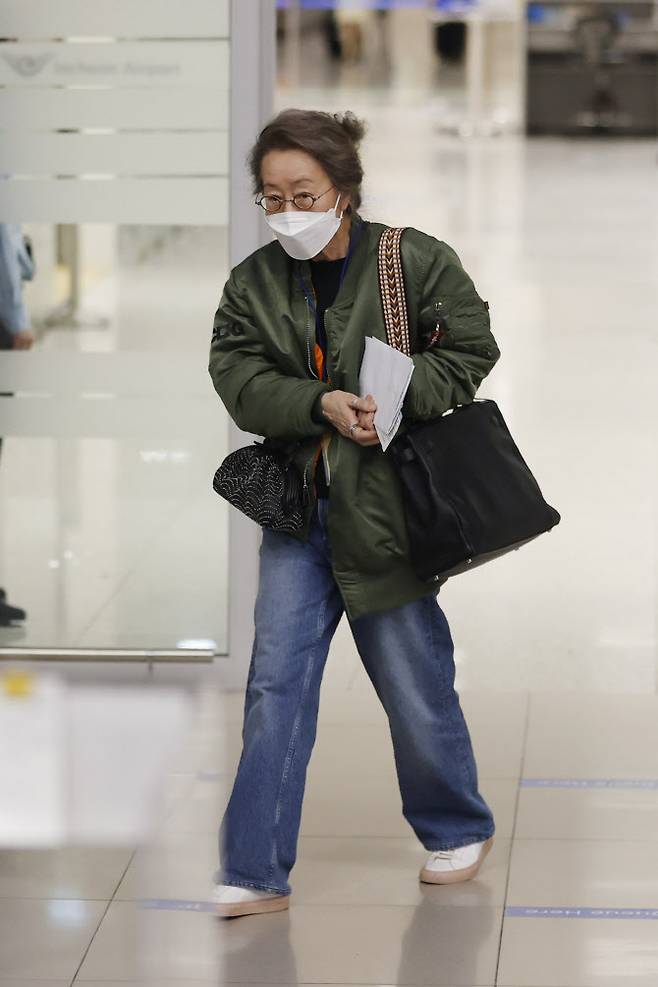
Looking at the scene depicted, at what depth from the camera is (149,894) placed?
3795mm

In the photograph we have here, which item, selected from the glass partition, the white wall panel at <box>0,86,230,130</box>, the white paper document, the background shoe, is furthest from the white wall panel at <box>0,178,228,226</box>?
the white paper document

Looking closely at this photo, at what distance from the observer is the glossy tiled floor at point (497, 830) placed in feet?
11.4

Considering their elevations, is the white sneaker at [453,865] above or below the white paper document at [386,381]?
below

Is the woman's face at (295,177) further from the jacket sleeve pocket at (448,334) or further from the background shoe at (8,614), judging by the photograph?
the background shoe at (8,614)

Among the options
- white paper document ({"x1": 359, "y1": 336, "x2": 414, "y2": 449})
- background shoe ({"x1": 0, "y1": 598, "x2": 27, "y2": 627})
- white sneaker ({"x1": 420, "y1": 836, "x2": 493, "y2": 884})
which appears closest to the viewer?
white paper document ({"x1": 359, "y1": 336, "x2": 414, "y2": 449})

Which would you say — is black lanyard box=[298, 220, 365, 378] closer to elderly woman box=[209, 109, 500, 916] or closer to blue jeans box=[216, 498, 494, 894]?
elderly woman box=[209, 109, 500, 916]

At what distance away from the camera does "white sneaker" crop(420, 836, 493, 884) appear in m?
3.81

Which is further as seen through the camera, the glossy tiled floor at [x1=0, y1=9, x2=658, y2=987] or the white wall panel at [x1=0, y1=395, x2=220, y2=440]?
the white wall panel at [x1=0, y1=395, x2=220, y2=440]

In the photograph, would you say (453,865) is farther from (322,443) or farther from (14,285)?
(14,285)

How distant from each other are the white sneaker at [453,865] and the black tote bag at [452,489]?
680mm

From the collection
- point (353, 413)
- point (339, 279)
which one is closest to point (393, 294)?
point (339, 279)

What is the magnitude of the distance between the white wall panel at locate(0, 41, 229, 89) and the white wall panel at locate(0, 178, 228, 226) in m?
0.27

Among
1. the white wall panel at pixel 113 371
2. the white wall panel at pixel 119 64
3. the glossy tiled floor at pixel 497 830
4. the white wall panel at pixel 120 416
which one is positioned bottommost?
the glossy tiled floor at pixel 497 830

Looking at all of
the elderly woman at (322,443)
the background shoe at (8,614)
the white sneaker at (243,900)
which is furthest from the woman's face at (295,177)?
the background shoe at (8,614)
